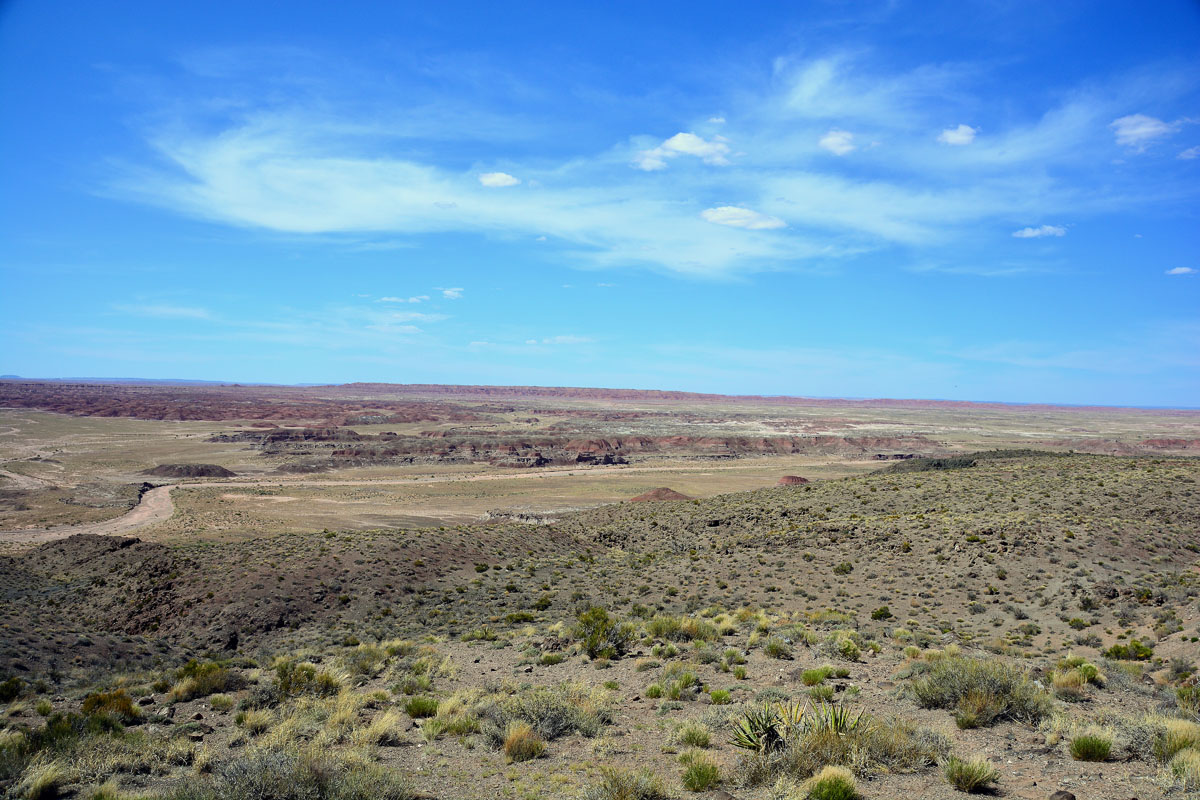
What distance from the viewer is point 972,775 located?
649 cm

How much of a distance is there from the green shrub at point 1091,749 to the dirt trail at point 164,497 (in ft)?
151

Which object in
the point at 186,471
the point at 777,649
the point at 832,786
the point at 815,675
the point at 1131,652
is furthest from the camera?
the point at 186,471

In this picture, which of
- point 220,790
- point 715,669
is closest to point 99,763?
point 220,790

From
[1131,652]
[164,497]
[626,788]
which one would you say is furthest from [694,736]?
[164,497]

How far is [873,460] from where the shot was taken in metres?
91.3

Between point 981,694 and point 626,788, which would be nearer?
point 626,788

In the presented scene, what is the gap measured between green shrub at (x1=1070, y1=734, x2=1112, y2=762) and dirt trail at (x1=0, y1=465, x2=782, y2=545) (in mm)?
46129

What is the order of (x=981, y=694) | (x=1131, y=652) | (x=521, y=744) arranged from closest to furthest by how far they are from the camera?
(x=521, y=744), (x=981, y=694), (x=1131, y=652)

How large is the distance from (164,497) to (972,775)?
62957mm

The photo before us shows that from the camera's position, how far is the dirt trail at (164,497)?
3888cm

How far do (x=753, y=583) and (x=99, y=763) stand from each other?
18771 millimetres

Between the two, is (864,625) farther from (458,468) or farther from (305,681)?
(458,468)

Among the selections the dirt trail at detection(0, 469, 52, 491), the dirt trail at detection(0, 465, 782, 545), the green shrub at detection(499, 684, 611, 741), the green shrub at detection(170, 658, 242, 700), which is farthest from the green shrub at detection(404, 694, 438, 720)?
the dirt trail at detection(0, 469, 52, 491)

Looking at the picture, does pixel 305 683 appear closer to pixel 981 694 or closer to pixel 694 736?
pixel 694 736
